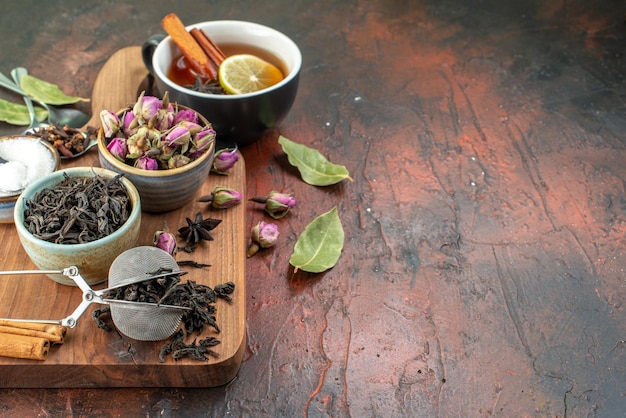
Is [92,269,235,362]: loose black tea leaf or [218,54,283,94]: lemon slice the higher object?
[218,54,283,94]: lemon slice

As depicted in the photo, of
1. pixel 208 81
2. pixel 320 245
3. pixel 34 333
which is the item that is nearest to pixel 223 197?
pixel 320 245

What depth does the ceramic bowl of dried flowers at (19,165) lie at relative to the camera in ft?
3.94

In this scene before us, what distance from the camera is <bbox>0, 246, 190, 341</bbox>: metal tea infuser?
1.01m

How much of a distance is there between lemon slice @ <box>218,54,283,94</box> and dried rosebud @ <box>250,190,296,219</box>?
24cm

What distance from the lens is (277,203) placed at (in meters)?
1.33

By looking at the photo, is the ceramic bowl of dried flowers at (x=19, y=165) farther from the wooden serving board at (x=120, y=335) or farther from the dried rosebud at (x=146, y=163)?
the dried rosebud at (x=146, y=163)

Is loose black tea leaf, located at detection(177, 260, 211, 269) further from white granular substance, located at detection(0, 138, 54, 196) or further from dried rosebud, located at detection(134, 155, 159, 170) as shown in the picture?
white granular substance, located at detection(0, 138, 54, 196)

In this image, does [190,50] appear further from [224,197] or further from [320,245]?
[320,245]

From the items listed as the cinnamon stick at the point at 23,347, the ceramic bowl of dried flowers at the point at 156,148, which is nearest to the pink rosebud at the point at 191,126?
the ceramic bowl of dried flowers at the point at 156,148

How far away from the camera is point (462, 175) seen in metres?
1.49

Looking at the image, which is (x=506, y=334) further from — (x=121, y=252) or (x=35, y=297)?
(x=35, y=297)

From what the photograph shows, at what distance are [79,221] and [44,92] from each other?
611 millimetres

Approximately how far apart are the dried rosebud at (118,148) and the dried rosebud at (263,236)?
0.93 ft

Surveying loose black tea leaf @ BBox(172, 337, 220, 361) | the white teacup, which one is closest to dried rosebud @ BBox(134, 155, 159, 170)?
the white teacup
